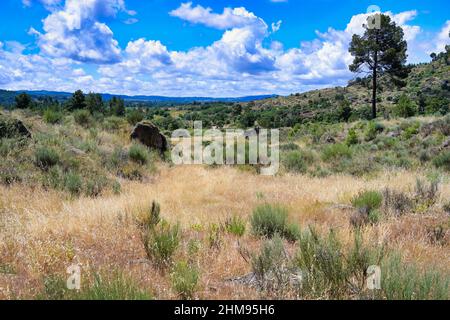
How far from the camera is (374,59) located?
105 feet

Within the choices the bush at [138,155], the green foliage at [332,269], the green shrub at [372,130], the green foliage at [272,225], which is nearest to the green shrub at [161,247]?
the green foliage at [332,269]

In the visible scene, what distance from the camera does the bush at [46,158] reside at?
10.8 meters

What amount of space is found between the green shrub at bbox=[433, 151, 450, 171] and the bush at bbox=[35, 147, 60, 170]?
13989 millimetres

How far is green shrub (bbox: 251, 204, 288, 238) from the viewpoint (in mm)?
6113

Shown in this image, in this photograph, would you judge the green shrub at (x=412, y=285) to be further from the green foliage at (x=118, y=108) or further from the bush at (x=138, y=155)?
the green foliage at (x=118, y=108)

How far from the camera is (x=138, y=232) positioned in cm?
572

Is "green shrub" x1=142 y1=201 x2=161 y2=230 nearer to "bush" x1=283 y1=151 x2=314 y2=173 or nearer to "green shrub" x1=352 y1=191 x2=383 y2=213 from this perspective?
"green shrub" x1=352 y1=191 x2=383 y2=213

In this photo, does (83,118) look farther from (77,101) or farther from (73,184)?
(77,101)

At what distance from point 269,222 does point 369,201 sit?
2879mm

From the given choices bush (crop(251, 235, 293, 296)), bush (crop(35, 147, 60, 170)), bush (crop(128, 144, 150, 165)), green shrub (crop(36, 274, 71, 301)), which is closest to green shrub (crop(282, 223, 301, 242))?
bush (crop(251, 235, 293, 296))

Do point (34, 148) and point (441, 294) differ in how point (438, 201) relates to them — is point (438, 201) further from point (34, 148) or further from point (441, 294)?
point (34, 148)

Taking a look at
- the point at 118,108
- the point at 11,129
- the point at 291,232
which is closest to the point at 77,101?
the point at 118,108

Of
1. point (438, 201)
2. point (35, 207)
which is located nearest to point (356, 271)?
point (438, 201)

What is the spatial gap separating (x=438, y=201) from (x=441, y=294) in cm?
558
